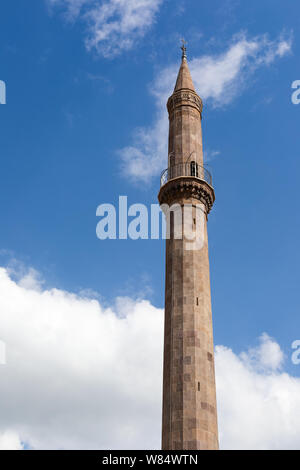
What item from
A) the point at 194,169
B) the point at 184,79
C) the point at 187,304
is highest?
the point at 184,79

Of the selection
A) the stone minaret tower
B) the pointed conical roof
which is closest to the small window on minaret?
the stone minaret tower

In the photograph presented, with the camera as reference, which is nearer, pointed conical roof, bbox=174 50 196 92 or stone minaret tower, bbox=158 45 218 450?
stone minaret tower, bbox=158 45 218 450

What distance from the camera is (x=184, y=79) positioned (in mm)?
45656

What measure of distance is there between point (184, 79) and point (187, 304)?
20580 millimetres

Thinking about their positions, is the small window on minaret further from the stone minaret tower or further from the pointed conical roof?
the pointed conical roof

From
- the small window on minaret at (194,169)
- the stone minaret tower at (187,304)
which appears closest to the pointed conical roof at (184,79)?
the stone minaret tower at (187,304)

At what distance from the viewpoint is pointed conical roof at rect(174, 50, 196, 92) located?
45.0 m

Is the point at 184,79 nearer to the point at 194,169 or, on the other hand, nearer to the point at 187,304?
the point at 194,169

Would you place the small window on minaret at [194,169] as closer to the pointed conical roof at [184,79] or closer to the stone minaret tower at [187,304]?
the stone minaret tower at [187,304]

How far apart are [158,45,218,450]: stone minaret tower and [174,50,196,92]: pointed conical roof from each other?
0.42ft

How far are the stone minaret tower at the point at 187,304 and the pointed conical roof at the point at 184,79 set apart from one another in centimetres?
13

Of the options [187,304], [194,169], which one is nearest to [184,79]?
[194,169]
